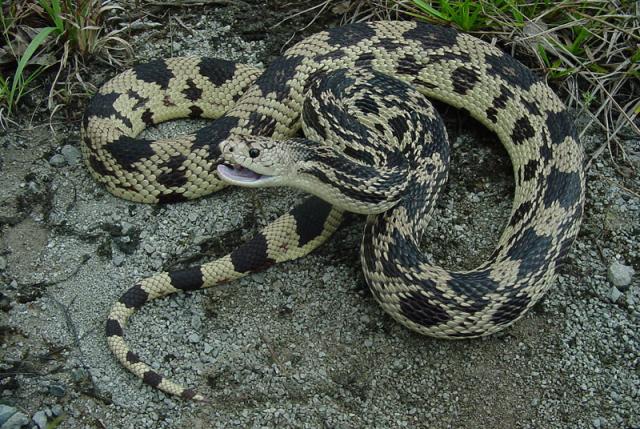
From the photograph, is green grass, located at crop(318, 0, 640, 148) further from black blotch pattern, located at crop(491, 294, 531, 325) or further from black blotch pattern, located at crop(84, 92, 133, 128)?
black blotch pattern, located at crop(84, 92, 133, 128)

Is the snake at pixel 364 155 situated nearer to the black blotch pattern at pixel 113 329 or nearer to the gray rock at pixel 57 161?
the black blotch pattern at pixel 113 329

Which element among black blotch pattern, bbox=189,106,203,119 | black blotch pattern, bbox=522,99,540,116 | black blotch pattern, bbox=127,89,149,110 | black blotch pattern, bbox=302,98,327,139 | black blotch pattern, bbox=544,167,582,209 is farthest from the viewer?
black blotch pattern, bbox=189,106,203,119

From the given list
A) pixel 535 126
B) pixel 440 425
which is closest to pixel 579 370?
pixel 440 425

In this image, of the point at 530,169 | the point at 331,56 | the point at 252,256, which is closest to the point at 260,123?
the point at 331,56

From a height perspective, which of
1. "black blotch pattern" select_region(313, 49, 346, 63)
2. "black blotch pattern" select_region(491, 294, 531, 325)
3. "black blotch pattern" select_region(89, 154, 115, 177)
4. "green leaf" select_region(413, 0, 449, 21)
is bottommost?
"black blotch pattern" select_region(491, 294, 531, 325)

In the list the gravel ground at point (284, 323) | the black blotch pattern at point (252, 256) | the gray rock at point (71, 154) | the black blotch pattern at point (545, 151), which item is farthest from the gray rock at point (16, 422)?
the black blotch pattern at point (545, 151)

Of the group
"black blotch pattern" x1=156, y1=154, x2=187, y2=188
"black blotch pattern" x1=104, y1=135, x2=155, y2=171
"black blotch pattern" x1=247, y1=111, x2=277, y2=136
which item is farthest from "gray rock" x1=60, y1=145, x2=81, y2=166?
"black blotch pattern" x1=247, y1=111, x2=277, y2=136
